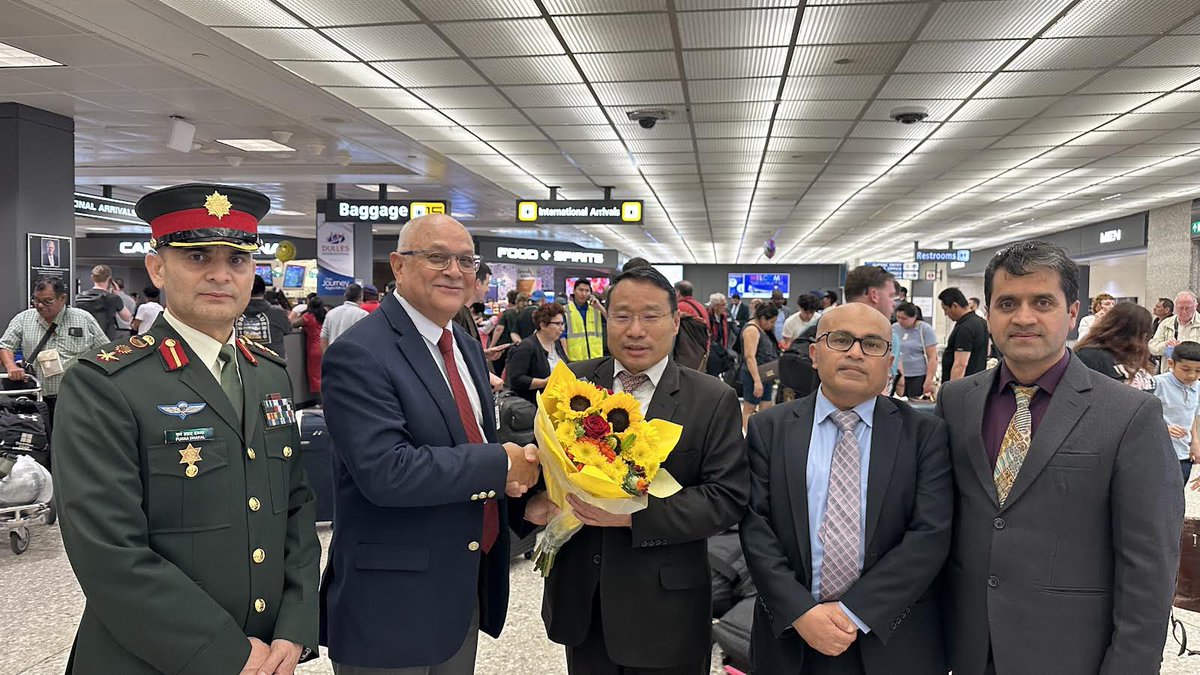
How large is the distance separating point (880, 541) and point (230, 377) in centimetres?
165

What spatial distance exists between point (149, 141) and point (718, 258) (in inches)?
956

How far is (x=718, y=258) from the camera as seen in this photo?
31.4m

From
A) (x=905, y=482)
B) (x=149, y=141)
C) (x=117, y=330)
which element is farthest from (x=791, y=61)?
(x=117, y=330)

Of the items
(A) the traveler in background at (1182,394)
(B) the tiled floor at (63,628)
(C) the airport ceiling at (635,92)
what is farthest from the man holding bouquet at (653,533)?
(C) the airport ceiling at (635,92)

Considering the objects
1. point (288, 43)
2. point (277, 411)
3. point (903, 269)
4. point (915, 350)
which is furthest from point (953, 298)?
point (903, 269)

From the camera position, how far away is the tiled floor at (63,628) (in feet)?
10.8

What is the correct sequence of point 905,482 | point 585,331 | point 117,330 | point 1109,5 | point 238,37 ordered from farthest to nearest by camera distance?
point 117,330 < point 585,331 < point 238,37 < point 1109,5 < point 905,482

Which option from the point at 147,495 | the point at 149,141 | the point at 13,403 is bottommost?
the point at 13,403

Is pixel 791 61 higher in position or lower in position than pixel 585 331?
higher

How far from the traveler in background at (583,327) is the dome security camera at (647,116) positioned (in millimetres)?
2006

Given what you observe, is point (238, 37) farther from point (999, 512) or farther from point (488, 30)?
point (999, 512)

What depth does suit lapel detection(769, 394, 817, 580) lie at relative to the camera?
2.02 metres

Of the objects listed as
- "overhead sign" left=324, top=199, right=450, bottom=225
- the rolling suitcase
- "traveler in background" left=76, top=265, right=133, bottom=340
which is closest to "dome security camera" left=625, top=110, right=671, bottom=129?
"overhead sign" left=324, top=199, right=450, bottom=225

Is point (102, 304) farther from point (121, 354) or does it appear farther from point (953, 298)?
point (953, 298)
